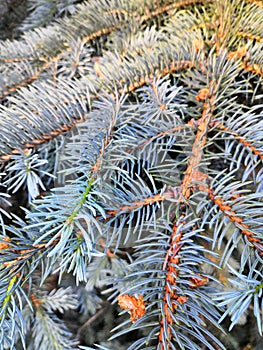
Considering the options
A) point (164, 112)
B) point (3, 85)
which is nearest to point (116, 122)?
point (164, 112)

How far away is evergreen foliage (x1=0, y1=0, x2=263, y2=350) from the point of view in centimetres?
28

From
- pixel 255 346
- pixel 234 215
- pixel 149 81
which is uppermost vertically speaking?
pixel 149 81

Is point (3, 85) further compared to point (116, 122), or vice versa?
point (3, 85)

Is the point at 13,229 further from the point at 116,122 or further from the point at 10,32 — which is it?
the point at 10,32

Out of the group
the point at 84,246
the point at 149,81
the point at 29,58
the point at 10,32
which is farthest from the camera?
the point at 10,32

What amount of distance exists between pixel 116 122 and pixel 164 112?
5cm

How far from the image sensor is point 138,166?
37cm

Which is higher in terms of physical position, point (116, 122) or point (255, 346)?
point (116, 122)

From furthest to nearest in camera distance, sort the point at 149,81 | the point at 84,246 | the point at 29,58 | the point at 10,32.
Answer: the point at 10,32, the point at 29,58, the point at 149,81, the point at 84,246

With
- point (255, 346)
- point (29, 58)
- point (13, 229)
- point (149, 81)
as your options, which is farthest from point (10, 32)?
point (255, 346)

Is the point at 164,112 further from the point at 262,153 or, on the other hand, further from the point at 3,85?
the point at 3,85

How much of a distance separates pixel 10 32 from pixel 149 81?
47cm

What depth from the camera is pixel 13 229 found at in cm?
30

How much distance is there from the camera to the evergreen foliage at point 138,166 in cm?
28
